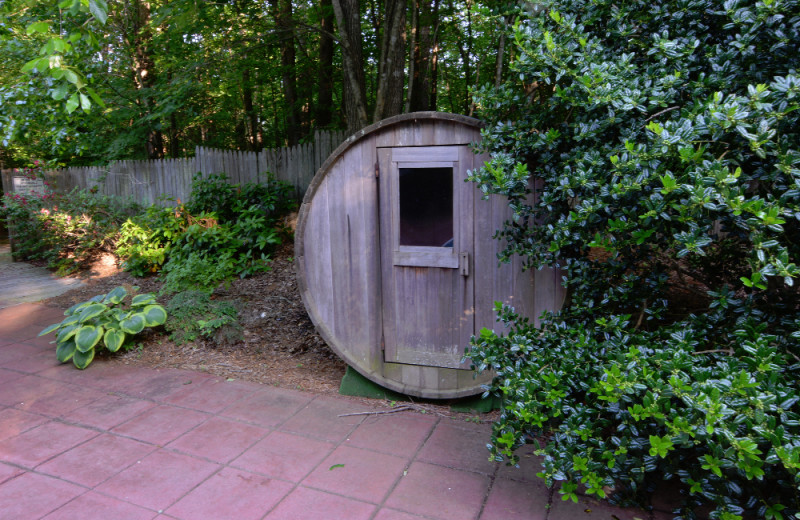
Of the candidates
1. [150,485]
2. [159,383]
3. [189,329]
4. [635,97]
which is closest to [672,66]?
[635,97]

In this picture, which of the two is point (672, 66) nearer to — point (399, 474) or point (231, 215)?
point (399, 474)

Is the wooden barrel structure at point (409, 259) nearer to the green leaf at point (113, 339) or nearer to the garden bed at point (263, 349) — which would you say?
the garden bed at point (263, 349)

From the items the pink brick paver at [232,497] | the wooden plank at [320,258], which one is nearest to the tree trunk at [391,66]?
the wooden plank at [320,258]

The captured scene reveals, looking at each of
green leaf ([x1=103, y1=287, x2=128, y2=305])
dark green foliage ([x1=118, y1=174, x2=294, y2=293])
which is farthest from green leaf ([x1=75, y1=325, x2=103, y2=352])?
dark green foliage ([x1=118, y1=174, x2=294, y2=293])

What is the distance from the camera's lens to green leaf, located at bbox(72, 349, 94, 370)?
4753 millimetres

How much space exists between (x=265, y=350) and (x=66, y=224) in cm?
583

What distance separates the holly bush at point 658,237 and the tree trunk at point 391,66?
11.1 feet

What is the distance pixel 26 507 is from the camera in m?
2.78

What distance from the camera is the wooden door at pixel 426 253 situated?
3.52 metres

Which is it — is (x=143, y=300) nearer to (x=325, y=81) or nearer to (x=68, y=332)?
(x=68, y=332)

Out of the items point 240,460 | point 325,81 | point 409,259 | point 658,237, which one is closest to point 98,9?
point 409,259

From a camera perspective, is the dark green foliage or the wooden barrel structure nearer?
the wooden barrel structure

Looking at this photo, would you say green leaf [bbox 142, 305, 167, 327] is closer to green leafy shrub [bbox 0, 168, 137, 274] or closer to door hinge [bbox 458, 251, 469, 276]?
door hinge [bbox 458, 251, 469, 276]

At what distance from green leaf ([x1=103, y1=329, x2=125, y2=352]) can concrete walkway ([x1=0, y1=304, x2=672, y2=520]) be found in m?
0.46
